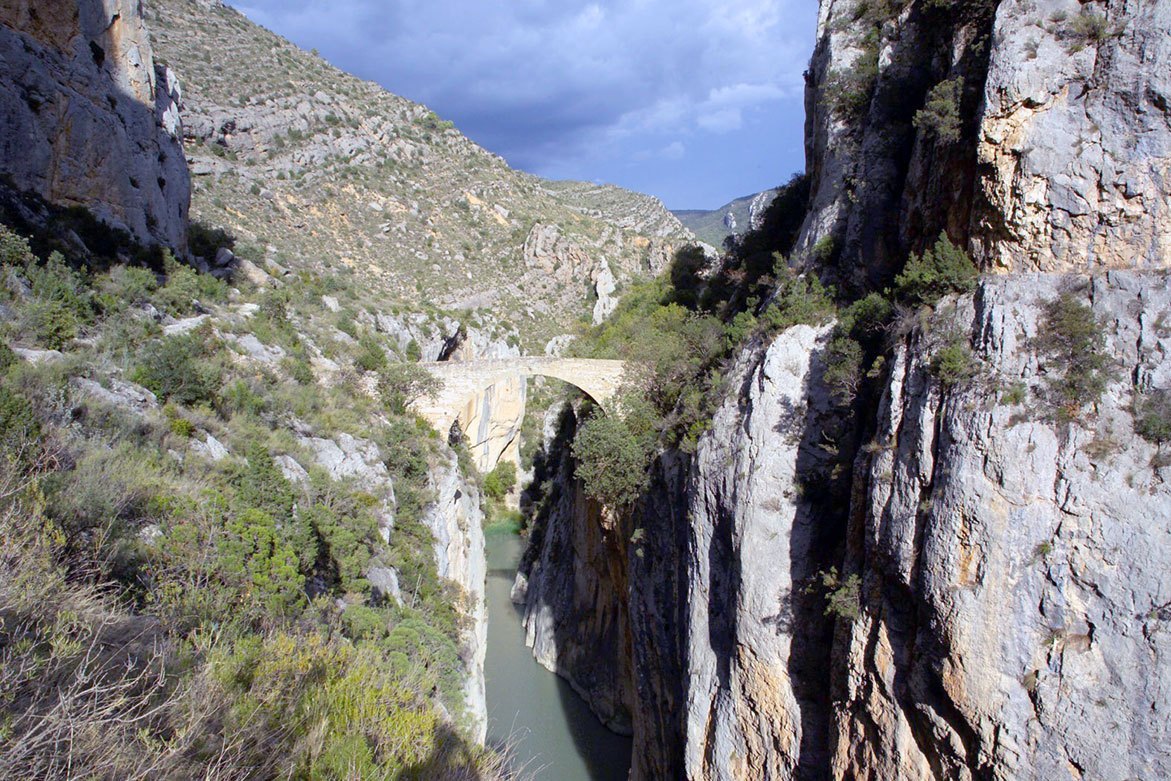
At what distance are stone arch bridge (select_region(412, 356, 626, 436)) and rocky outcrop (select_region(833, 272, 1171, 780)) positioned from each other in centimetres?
1110

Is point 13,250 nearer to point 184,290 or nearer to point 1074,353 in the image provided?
point 184,290

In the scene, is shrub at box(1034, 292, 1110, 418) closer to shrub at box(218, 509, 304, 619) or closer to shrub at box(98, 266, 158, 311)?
shrub at box(218, 509, 304, 619)

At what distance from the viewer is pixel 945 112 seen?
7543 mm

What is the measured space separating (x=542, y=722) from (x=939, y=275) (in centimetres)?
1395

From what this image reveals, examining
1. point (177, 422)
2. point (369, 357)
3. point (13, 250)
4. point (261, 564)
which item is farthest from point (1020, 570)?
point (369, 357)

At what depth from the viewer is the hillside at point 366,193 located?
27297 mm

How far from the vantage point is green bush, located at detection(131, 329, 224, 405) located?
981cm

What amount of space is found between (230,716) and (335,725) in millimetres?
692

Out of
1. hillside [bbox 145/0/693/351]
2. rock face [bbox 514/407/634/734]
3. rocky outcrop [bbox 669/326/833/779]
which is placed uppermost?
hillside [bbox 145/0/693/351]

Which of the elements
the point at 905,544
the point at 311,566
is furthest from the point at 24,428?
the point at 905,544

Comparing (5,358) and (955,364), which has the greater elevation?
(5,358)

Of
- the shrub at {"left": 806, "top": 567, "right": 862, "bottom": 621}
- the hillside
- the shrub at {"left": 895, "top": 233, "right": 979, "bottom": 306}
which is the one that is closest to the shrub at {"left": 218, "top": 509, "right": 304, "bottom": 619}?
the shrub at {"left": 806, "top": 567, "right": 862, "bottom": 621}

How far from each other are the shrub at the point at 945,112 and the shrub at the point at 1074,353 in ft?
8.81

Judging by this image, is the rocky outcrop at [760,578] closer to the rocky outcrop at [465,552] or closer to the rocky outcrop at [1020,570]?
the rocky outcrop at [1020,570]
